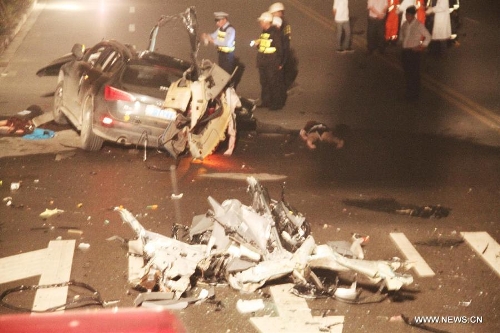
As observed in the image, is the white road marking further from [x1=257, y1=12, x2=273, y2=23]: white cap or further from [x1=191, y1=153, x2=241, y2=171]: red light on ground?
[x1=257, y1=12, x2=273, y2=23]: white cap

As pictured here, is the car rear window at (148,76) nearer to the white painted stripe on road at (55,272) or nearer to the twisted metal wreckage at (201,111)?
the twisted metal wreckage at (201,111)

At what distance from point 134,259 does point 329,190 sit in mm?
3505

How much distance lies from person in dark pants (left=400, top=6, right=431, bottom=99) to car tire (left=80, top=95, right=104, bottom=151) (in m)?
6.89

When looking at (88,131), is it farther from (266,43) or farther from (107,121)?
(266,43)

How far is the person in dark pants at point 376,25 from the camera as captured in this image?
20672 millimetres

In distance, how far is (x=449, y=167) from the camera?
483 inches

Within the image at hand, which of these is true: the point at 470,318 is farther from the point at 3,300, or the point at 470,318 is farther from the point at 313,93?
the point at 313,93

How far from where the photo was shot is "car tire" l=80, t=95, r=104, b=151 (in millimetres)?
12336

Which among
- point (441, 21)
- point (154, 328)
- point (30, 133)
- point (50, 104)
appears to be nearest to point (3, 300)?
point (154, 328)

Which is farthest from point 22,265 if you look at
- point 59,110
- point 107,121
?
point 59,110

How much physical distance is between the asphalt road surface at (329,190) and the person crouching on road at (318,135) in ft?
0.55

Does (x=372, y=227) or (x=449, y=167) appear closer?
(x=372, y=227)

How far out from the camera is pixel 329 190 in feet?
36.5

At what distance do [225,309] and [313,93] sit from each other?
1028 cm
